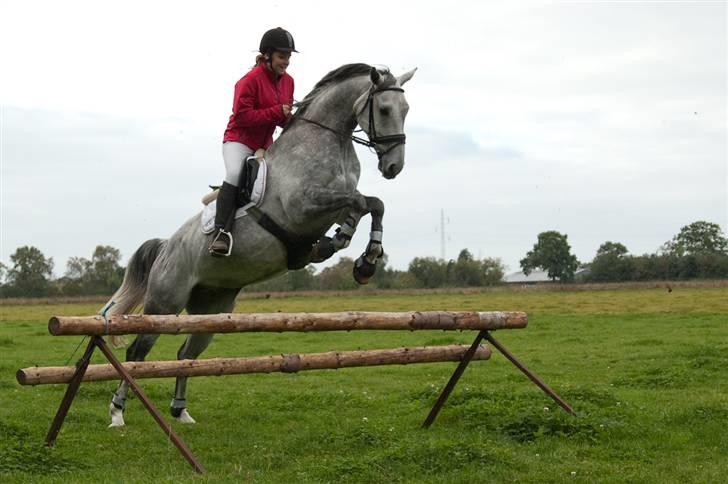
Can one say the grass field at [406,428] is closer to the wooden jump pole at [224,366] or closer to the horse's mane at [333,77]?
the wooden jump pole at [224,366]

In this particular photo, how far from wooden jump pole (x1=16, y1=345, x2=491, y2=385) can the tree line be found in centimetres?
5588

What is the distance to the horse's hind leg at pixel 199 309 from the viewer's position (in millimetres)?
9523

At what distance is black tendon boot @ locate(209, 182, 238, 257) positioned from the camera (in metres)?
8.11

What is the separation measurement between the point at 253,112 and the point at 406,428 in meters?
3.65

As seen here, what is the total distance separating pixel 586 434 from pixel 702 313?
25.1 m

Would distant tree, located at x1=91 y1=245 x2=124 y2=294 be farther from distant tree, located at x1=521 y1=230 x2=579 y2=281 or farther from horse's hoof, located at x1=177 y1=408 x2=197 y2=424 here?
horse's hoof, located at x1=177 y1=408 x2=197 y2=424

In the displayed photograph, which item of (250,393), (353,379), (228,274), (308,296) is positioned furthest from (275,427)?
(308,296)

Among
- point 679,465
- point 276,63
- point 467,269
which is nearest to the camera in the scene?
point 679,465

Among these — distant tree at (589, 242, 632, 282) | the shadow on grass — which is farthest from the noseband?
distant tree at (589, 242, 632, 282)

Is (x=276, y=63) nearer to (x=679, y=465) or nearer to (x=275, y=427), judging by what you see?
(x=275, y=427)

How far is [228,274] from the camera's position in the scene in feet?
28.3

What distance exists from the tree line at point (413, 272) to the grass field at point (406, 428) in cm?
4990

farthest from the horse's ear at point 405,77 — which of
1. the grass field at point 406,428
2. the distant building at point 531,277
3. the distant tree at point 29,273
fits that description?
the distant building at point 531,277

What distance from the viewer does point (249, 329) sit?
7.14m
